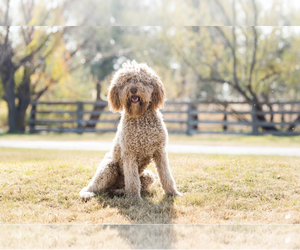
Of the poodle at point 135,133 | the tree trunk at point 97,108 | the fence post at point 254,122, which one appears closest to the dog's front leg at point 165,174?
the poodle at point 135,133

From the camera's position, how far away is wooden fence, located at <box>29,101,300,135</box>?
2.37 m

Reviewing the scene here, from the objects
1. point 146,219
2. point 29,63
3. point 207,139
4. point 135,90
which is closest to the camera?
point 146,219

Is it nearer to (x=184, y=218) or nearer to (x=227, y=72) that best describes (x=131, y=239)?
(x=184, y=218)

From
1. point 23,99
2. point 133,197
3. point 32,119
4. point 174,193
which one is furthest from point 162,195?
point 23,99

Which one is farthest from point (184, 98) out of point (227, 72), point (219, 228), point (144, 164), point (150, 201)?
point (219, 228)

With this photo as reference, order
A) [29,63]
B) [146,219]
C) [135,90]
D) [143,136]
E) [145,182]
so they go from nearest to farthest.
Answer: [146,219]
[135,90]
[143,136]
[145,182]
[29,63]

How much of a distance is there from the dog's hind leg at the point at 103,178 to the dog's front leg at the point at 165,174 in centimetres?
31

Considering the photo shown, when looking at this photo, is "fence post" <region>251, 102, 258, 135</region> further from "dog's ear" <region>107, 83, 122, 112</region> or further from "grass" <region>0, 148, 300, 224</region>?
"dog's ear" <region>107, 83, 122, 112</region>

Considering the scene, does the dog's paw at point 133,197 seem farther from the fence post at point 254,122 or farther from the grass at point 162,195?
the fence post at point 254,122

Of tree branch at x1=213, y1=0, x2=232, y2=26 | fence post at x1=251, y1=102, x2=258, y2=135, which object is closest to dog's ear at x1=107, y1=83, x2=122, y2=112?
tree branch at x1=213, y1=0, x2=232, y2=26

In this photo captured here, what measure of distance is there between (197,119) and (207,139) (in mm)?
267

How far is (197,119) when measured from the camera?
2627 millimetres

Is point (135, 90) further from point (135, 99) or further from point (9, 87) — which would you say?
point (9, 87)

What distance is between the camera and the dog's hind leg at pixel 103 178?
200 cm
